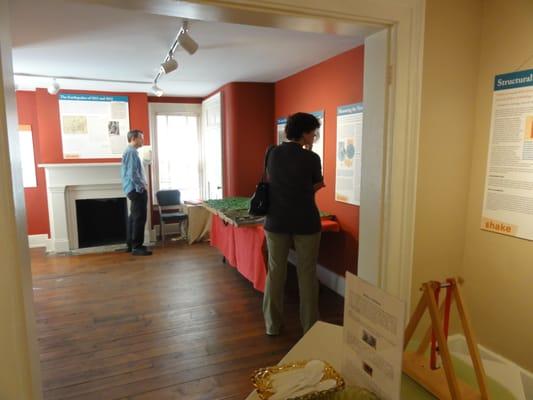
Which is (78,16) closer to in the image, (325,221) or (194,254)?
(325,221)

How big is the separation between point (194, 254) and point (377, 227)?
139 inches

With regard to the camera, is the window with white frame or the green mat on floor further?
the window with white frame

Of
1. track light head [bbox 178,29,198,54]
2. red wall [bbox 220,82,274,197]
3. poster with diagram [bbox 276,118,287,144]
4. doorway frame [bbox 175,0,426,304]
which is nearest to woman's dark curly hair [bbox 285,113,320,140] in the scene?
doorway frame [bbox 175,0,426,304]

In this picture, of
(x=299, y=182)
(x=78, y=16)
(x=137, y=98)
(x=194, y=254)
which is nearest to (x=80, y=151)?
(x=137, y=98)

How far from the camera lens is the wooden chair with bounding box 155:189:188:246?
218 inches

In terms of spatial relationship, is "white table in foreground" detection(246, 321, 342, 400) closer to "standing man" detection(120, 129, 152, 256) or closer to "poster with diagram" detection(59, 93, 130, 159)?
"standing man" detection(120, 129, 152, 256)

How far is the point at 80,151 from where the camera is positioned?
530 centimetres

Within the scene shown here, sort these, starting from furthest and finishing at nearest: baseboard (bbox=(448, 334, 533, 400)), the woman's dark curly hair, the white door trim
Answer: the woman's dark curly hair < the white door trim < baseboard (bbox=(448, 334, 533, 400))

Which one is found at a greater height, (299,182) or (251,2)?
(251,2)

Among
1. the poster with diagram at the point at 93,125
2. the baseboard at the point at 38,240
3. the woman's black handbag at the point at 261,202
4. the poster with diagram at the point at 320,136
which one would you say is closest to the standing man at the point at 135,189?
the poster with diagram at the point at 93,125

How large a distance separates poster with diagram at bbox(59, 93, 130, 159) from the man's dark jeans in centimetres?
101

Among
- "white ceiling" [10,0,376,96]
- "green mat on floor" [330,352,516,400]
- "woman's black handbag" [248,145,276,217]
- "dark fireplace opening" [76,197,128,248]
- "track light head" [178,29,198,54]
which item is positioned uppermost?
"white ceiling" [10,0,376,96]

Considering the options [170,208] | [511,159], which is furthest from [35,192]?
[511,159]

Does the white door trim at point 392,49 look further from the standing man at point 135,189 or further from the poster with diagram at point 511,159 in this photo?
the standing man at point 135,189
